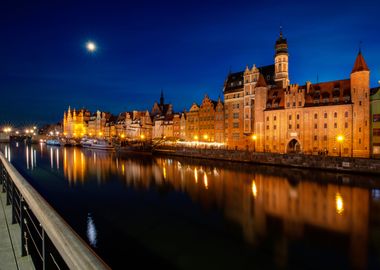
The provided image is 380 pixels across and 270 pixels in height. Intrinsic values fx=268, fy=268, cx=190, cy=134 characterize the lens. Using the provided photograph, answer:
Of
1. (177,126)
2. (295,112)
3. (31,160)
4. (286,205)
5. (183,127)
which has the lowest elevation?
(286,205)

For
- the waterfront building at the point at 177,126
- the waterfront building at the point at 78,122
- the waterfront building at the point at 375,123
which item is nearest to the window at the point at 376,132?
the waterfront building at the point at 375,123

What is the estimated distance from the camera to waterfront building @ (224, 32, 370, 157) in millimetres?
36781

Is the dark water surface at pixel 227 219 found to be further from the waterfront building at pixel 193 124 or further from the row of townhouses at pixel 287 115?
the waterfront building at pixel 193 124

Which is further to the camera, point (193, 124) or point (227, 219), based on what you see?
point (193, 124)

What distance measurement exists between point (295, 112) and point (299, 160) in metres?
10.8

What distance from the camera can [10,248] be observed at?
15.4ft

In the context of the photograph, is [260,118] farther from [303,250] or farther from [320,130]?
[303,250]

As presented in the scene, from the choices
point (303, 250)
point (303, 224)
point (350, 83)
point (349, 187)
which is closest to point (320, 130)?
point (350, 83)

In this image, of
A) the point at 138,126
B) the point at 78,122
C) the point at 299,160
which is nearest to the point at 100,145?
the point at 138,126

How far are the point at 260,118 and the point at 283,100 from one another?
486 centimetres

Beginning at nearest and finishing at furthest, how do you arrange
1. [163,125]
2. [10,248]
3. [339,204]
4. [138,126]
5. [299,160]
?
[10,248] → [339,204] → [299,160] → [163,125] → [138,126]

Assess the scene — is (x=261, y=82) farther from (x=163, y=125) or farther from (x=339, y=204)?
(x=163, y=125)

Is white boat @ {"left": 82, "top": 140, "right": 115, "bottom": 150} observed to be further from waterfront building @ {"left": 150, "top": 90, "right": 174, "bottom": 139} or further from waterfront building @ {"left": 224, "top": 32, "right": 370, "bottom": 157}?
waterfront building @ {"left": 224, "top": 32, "right": 370, "bottom": 157}

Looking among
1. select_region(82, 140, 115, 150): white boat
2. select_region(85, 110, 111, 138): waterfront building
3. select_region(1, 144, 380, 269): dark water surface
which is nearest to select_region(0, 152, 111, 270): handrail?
select_region(1, 144, 380, 269): dark water surface
